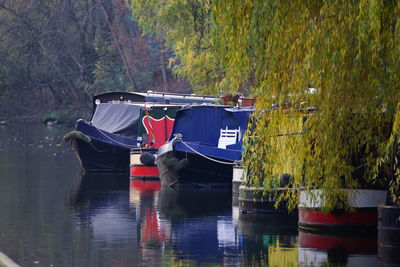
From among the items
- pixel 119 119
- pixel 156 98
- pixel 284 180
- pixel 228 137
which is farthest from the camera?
pixel 156 98

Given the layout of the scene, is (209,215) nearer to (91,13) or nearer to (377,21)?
(377,21)

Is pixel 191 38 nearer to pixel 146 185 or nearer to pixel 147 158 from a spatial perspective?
pixel 147 158

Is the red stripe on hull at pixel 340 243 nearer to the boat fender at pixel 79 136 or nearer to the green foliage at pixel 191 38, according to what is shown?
the green foliage at pixel 191 38

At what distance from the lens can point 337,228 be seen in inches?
766

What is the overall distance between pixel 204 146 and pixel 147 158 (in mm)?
4344

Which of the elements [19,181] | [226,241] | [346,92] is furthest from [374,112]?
[19,181]

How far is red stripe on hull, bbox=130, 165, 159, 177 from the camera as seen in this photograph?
33.5 m

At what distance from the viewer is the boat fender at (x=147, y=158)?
33.2 meters

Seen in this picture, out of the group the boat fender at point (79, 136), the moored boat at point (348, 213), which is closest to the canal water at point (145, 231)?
the moored boat at point (348, 213)

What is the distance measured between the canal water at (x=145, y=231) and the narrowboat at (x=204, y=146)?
2.11ft

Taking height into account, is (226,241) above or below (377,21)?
below

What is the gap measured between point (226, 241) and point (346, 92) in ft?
12.8

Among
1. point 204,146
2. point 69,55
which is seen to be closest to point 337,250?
point 204,146

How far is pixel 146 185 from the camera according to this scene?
1259 inches
